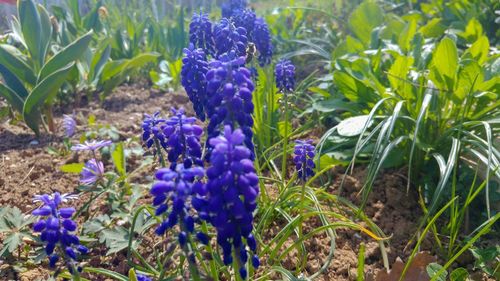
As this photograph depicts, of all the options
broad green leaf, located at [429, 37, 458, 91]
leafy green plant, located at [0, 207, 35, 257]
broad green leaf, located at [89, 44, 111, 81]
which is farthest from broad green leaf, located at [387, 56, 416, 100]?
broad green leaf, located at [89, 44, 111, 81]

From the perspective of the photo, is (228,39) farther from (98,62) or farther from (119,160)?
(98,62)

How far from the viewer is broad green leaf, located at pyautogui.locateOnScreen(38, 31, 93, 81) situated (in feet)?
11.5

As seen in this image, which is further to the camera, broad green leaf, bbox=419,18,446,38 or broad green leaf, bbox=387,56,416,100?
broad green leaf, bbox=419,18,446,38

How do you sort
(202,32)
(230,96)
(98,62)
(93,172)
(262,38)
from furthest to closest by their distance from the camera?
(98,62), (262,38), (93,172), (202,32), (230,96)

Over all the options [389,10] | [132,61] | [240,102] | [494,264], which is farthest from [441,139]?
[389,10]

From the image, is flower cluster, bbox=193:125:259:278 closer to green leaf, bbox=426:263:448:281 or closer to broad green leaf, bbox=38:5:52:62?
green leaf, bbox=426:263:448:281

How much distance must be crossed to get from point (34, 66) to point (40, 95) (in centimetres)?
49

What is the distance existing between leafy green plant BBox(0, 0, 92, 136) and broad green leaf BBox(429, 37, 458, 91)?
232cm

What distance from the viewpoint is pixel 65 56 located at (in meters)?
3.53

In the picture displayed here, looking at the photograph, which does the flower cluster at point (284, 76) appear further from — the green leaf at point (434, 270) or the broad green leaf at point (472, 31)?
the broad green leaf at point (472, 31)

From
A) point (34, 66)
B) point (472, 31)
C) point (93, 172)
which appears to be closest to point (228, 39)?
point (93, 172)

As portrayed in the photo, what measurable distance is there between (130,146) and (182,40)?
2.18 m

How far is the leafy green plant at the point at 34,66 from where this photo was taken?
3.48 meters

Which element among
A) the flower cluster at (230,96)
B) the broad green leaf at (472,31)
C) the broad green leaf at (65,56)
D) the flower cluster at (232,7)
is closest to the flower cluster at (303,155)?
the flower cluster at (230,96)
